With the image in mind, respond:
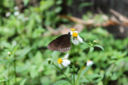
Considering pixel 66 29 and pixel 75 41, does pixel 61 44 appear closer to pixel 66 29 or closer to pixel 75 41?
pixel 75 41

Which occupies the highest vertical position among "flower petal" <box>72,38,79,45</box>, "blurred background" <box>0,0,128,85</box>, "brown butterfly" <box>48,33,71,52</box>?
"blurred background" <box>0,0,128,85</box>

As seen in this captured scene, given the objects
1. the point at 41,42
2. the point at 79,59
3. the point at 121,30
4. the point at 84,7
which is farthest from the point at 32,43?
the point at 121,30

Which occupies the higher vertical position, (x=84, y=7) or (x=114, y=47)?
(x=84, y=7)

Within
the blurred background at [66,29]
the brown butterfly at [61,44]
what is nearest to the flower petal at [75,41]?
the brown butterfly at [61,44]

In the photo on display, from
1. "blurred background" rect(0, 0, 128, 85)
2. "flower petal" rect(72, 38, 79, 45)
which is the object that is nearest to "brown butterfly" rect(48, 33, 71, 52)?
"flower petal" rect(72, 38, 79, 45)

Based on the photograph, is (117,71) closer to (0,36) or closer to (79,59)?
(79,59)

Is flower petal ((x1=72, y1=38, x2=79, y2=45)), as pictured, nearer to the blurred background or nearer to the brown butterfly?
the brown butterfly

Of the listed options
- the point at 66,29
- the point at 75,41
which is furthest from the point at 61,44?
the point at 66,29
